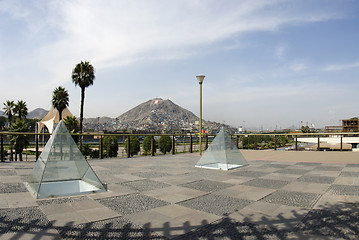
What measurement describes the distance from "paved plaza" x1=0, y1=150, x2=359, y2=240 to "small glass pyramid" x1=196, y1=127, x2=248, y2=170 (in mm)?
2082

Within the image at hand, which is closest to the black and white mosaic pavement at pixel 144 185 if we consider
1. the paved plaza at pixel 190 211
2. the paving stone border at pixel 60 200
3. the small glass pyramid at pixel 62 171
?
the paved plaza at pixel 190 211

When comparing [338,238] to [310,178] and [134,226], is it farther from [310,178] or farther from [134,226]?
[310,178]

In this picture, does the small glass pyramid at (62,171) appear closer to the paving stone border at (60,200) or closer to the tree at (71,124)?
the paving stone border at (60,200)

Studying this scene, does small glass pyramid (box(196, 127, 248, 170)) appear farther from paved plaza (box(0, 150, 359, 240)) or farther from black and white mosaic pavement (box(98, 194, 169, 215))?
black and white mosaic pavement (box(98, 194, 169, 215))

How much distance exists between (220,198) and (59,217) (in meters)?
2.43

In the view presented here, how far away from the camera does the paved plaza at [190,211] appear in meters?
2.63

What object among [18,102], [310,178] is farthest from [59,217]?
[18,102]

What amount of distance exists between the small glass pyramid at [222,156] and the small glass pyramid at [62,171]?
398 cm

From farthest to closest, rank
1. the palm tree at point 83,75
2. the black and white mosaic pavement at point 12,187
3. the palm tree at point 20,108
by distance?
the palm tree at point 20,108 < the palm tree at point 83,75 < the black and white mosaic pavement at point 12,187

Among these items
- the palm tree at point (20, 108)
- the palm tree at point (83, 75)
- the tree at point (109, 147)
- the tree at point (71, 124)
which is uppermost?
the palm tree at point (83, 75)

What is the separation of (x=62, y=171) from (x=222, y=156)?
457cm

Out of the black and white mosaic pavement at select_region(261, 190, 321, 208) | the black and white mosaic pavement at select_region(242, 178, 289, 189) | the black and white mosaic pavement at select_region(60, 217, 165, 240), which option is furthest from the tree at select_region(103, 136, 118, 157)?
the black and white mosaic pavement at select_region(60, 217, 165, 240)

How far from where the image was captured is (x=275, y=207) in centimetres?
355

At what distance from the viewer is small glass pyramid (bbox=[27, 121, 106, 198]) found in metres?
4.37
